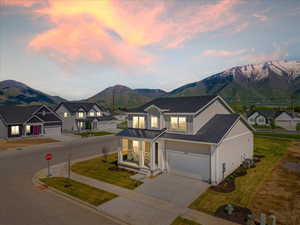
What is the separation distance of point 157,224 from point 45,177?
40.4ft

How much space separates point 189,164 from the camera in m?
15.8

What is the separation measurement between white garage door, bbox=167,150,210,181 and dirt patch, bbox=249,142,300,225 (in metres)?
4.12

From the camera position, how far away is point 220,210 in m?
10.4

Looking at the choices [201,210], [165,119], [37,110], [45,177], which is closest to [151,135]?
[165,119]

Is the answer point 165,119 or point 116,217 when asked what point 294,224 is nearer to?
point 116,217

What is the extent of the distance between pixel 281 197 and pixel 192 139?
748 centimetres

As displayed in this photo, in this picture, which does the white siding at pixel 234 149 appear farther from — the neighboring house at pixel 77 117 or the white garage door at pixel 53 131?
the white garage door at pixel 53 131

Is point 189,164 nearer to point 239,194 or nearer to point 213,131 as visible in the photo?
point 213,131

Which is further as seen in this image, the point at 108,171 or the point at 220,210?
the point at 108,171

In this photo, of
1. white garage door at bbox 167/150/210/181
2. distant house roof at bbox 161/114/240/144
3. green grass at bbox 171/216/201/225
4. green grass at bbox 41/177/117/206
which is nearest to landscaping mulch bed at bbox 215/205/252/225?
green grass at bbox 171/216/201/225

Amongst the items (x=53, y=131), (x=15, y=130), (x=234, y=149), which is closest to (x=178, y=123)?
(x=234, y=149)

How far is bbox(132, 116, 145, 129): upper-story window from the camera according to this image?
68.3 ft

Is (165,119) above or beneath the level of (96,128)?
above

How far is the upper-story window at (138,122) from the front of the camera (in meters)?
20.8
